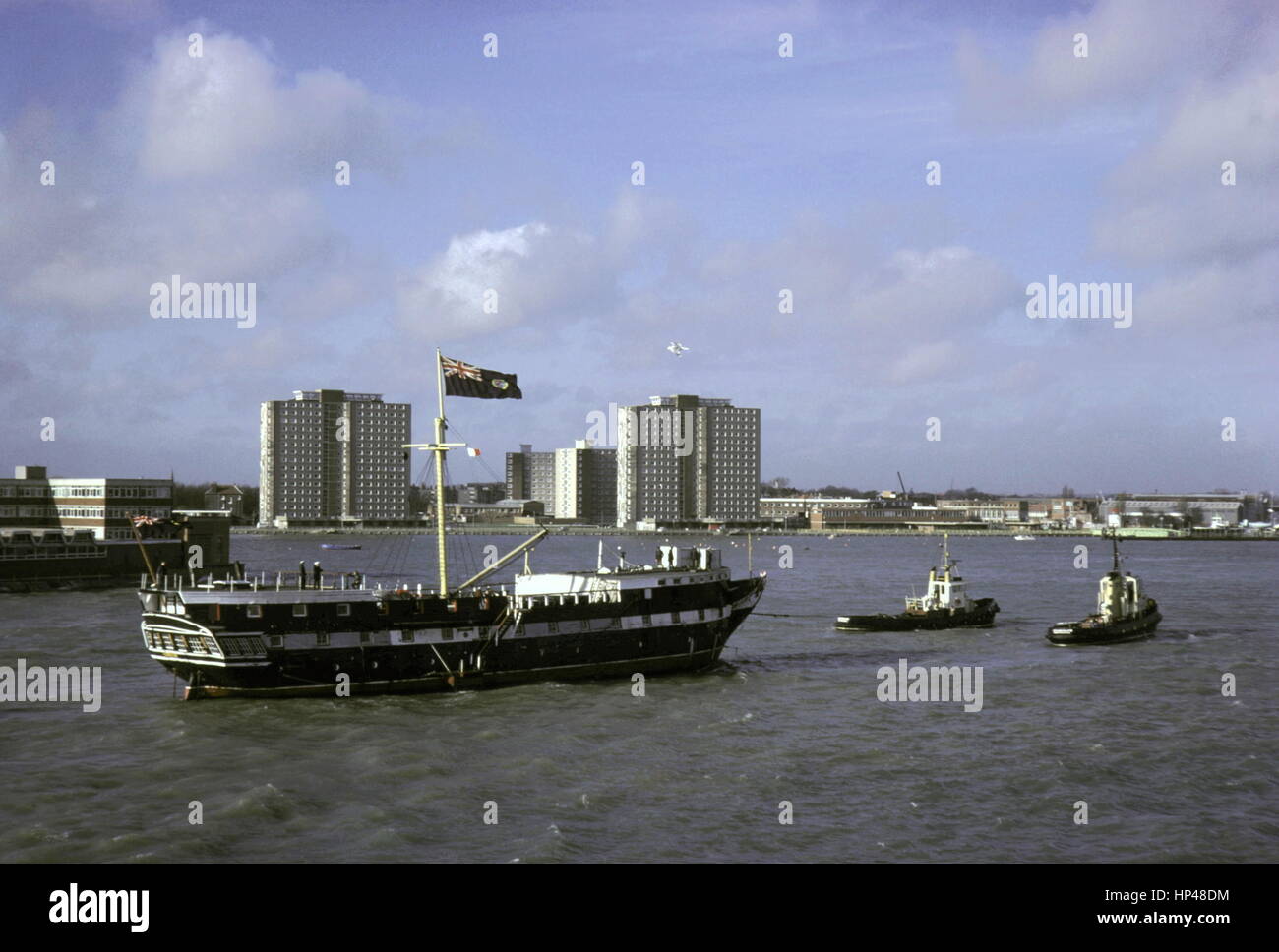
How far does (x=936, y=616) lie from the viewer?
71.8m

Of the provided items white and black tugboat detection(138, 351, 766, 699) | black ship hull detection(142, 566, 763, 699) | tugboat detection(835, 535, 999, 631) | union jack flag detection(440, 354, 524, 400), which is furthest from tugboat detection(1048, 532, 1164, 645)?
union jack flag detection(440, 354, 524, 400)

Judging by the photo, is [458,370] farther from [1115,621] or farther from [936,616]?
[1115,621]

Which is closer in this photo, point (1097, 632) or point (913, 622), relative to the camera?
point (1097, 632)

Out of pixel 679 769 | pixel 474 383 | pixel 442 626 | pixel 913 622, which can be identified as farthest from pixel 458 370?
pixel 913 622

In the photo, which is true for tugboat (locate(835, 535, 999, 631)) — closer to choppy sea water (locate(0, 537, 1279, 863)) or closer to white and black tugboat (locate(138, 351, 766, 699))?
choppy sea water (locate(0, 537, 1279, 863))

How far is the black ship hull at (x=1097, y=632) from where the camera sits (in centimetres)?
6384

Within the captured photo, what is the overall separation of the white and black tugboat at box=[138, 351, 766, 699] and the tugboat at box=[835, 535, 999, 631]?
19.9 meters

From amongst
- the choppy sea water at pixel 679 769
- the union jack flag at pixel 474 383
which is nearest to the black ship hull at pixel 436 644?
the choppy sea water at pixel 679 769

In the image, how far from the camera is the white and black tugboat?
42.1 meters

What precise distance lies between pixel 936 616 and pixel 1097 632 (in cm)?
1065

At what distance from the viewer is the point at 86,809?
2845 cm
